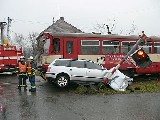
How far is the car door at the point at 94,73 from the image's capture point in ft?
54.3

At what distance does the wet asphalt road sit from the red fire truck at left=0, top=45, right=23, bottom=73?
8439 millimetres

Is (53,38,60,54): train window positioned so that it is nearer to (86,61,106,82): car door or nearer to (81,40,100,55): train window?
(81,40,100,55): train window

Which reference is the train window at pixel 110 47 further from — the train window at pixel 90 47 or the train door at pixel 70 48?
the train door at pixel 70 48

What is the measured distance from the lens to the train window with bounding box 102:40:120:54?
2034cm

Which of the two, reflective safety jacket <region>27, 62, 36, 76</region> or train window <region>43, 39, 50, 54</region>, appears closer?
reflective safety jacket <region>27, 62, 36, 76</region>

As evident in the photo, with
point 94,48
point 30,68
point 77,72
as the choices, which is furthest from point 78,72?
point 94,48

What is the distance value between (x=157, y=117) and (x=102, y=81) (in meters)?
6.81

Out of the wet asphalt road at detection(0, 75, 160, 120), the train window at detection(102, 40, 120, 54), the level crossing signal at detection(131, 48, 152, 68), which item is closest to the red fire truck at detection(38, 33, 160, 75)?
the train window at detection(102, 40, 120, 54)

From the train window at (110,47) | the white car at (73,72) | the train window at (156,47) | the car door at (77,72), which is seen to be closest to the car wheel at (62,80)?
the white car at (73,72)

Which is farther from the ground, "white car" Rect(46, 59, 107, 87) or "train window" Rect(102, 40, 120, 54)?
"train window" Rect(102, 40, 120, 54)

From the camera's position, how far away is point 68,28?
209 ft

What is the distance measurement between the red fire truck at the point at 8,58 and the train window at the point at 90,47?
653 centimetres

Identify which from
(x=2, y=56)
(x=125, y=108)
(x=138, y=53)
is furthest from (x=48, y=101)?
(x=2, y=56)

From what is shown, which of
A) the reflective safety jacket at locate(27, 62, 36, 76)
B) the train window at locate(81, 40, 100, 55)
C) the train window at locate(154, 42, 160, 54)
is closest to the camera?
the reflective safety jacket at locate(27, 62, 36, 76)
